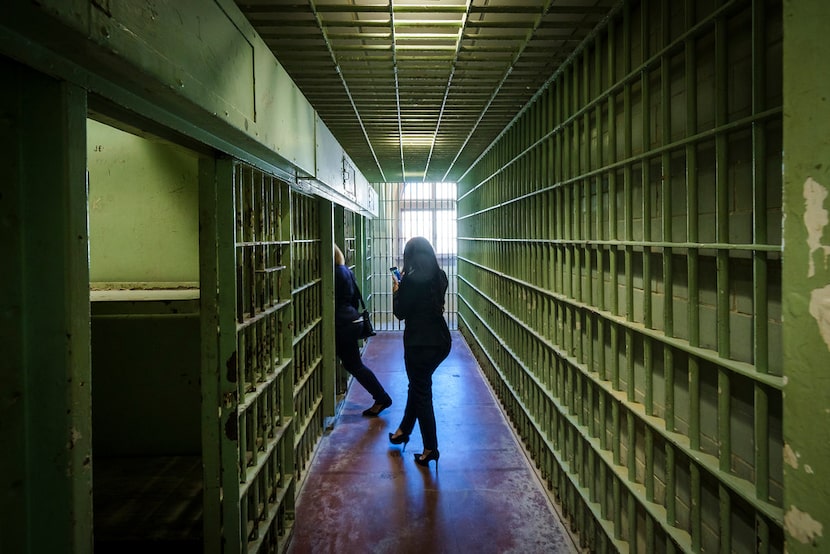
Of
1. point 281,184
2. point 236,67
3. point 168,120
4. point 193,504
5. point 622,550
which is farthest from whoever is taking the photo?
point 281,184

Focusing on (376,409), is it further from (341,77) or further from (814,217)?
(814,217)

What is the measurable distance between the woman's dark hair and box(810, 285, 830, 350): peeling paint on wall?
2.96 metres

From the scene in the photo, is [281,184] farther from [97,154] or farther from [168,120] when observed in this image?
[168,120]

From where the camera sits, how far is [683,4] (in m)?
1.89

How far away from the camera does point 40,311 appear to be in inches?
42.4

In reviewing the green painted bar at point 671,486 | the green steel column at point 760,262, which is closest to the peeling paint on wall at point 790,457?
the green steel column at point 760,262

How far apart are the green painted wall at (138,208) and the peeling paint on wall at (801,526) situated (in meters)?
3.06

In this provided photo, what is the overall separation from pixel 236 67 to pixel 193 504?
2.28 meters

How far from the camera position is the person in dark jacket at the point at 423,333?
3.89 meters

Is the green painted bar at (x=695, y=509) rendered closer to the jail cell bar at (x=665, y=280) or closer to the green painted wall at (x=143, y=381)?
the jail cell bar at (x=665, y=280)

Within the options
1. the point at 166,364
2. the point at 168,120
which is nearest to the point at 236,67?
the point at 168,120

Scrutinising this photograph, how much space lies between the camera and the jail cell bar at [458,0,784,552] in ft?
4.76

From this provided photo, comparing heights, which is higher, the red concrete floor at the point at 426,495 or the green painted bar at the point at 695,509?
the green painted bar at the point at 695,509

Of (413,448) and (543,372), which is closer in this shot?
(543,372)
